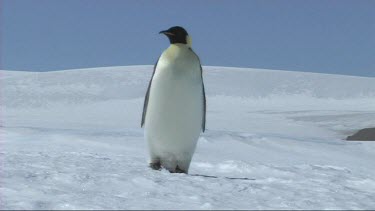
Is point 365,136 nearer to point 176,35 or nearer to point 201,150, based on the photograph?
point 201,150

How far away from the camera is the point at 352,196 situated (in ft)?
9.73

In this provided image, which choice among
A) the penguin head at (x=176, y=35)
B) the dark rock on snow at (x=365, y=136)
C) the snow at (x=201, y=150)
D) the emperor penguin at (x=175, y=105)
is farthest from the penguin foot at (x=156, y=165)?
the dark rock on snow at (x=365, y=136)

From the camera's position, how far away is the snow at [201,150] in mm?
2592

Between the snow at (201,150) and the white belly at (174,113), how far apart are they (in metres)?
0.31

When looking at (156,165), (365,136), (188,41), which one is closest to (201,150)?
(156,165)

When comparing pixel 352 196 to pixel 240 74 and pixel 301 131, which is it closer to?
pixel 301 131

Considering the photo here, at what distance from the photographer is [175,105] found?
3879 millimetres

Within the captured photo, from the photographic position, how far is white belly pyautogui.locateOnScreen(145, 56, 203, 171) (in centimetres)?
385

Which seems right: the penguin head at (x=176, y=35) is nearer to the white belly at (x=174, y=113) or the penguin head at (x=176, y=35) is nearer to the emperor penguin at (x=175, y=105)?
the emperor penguin at (x=175, y=105)

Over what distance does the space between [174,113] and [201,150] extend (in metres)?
3.07

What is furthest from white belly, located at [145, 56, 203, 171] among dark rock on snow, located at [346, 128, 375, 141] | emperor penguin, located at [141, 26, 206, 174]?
dark rock on snow, located at [346, 128, 375, 141]

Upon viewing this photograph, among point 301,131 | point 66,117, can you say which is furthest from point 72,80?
point 301,131

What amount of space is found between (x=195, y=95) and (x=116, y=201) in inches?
65.5

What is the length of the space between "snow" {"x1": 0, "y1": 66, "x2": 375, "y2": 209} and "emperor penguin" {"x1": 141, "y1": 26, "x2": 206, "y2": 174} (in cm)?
31
